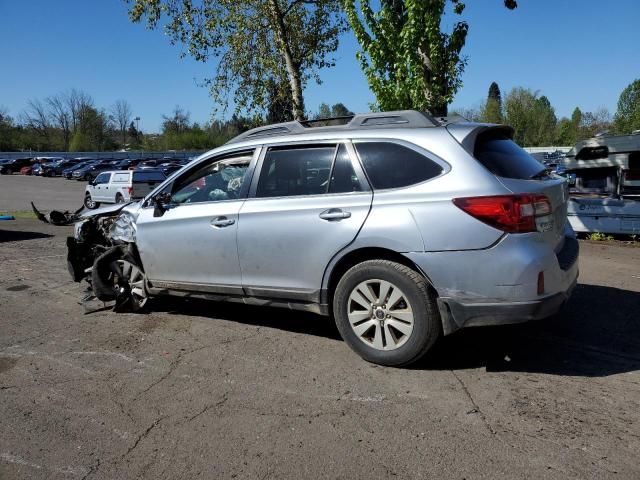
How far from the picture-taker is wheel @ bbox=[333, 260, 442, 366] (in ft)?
12.8

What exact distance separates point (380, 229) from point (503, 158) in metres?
1.09

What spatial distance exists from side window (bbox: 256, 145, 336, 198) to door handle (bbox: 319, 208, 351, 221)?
219mm

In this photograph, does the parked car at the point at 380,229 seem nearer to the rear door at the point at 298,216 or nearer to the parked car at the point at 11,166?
the rear door at the point at 298,216

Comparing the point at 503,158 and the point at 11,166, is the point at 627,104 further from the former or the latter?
the point at 503,158

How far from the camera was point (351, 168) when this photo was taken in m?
4.32

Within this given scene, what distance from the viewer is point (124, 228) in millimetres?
5746

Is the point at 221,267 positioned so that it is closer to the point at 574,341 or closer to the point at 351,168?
the point at 351,168

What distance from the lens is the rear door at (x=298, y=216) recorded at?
4223 millimetres

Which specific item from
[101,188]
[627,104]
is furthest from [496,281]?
[627,104]

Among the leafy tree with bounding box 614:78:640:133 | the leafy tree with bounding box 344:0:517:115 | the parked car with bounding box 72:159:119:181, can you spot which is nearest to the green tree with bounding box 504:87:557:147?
the leafy tree with bounding box 614:78:640:133

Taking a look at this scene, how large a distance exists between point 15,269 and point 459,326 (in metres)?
7.11

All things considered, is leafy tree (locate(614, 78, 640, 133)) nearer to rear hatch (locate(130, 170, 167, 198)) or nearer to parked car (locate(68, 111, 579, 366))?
rear hatch (locate(130, 170, 167, 198))

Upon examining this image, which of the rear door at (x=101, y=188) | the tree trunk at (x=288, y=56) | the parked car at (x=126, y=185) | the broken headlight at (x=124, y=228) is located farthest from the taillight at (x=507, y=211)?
the rear door at (x=101, y=188)

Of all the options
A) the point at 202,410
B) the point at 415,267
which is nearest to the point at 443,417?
the point at 415,267
